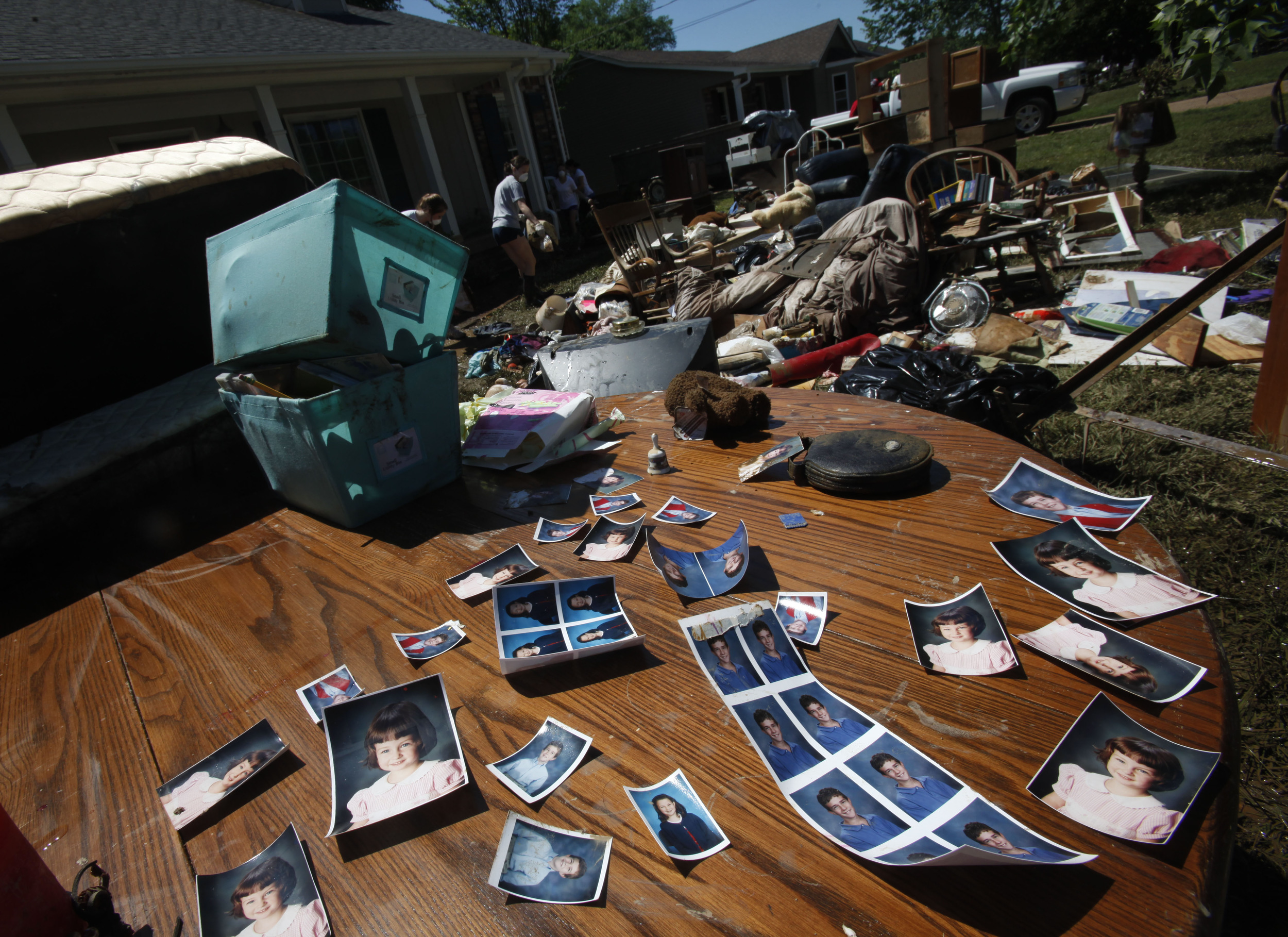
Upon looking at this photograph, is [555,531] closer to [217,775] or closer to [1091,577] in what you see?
[217,775]

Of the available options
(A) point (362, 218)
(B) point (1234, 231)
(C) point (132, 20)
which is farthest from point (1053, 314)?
(C) point (132, 20)

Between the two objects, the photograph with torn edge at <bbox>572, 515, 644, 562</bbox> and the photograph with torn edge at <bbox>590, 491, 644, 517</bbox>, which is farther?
the photograph with torn edge at <bbox>590, 491, 644, 517</bbox>

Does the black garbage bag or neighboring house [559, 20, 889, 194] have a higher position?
neighboring house [559, 20, 889, 194]

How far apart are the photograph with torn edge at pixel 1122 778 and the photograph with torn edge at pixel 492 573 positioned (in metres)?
1.00

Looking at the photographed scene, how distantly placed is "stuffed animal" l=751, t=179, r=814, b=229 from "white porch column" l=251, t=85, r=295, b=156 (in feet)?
21.4

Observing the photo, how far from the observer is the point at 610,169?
23.6 metres

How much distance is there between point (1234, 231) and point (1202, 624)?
6.67m

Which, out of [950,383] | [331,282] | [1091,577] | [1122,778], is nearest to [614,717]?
[1122,778]

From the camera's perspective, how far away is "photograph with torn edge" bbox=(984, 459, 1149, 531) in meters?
1.26

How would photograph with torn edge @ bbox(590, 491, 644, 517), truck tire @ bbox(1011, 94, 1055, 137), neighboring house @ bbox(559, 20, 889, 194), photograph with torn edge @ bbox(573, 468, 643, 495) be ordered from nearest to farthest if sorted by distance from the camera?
photograph with torn edge @ bbox(590, 491, 644, 517), photograph with torn edge @ bbox(573, 468, 643, 495), truck tire @ bbox(1011, 94, 1055, 137), neighboring house @ bbox(559, 20, 889, 194)

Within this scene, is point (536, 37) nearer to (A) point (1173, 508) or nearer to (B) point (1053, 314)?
(B) point (1053, 314)

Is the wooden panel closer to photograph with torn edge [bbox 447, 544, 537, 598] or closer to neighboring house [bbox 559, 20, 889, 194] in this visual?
photograph with torn edge [bbox 447, 544, 537, 598]

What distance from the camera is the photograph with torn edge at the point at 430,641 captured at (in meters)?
1.20

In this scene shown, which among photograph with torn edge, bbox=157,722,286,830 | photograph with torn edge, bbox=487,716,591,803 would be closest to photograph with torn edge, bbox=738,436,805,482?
photograph with torn edge, bbox=487,716,591,803
